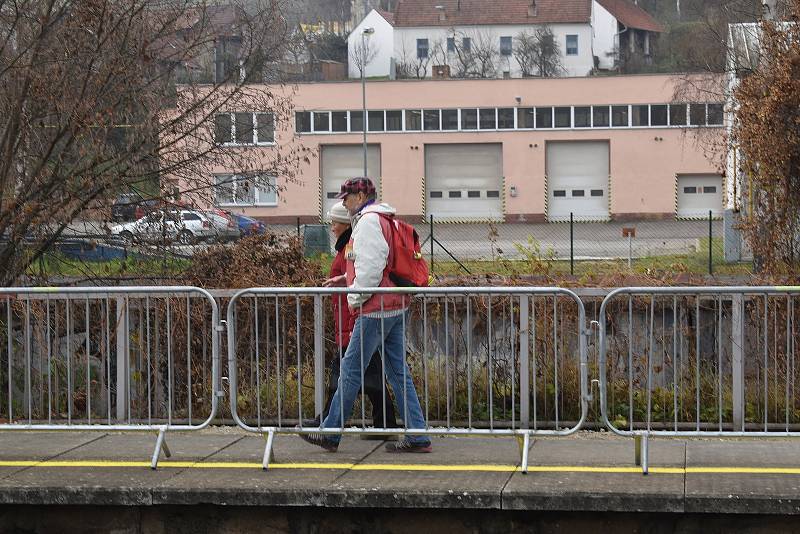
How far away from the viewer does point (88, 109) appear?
12219 mm

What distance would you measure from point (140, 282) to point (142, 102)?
193 centimetres

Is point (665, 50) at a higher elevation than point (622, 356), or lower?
higher

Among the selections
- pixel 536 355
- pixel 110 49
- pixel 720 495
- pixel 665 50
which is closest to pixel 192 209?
pixel 110 49

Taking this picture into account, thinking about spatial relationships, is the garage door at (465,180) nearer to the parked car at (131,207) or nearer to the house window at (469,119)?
the house window at (469,119)

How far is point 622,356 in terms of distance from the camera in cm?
923

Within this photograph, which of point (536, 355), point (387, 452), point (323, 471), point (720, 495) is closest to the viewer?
point (720, 495)

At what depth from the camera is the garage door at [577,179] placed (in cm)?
6222

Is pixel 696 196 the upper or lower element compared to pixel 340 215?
upper

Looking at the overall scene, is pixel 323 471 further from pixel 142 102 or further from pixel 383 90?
pixel 383 90

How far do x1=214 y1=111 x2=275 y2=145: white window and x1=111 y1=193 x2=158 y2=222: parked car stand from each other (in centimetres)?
102

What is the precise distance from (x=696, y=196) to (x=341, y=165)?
1742 centimetres

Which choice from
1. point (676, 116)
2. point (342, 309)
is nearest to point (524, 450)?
point (342, 309)

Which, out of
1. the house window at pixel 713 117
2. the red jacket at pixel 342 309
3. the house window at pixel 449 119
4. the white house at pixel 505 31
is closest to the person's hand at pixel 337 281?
the red jacket at pixel 342 309

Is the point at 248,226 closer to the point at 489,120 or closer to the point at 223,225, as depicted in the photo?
the point at 223,225
